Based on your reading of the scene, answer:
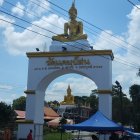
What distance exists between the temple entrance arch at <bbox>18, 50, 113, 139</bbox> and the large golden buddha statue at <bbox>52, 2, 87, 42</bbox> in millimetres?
1306

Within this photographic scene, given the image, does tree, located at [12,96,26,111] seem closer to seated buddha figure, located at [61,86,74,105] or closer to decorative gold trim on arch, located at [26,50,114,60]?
seated buddha figure, located at [61,86,74,105]

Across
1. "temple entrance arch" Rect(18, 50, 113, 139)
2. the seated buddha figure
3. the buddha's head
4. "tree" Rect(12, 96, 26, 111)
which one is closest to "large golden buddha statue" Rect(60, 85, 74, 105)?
the seated buddha figure

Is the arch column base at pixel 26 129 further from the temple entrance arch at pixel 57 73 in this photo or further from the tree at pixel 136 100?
the tree at pixel 136 100

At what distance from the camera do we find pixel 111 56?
27.4 m

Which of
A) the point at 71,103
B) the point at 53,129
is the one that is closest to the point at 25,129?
the point at 53,129

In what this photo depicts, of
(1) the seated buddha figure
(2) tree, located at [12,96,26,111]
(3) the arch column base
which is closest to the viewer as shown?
(3) the arch column base

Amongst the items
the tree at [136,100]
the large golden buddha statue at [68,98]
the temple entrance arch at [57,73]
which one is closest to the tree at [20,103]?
the large golden buddha statue at [68,98]

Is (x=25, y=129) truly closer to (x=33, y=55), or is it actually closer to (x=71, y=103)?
(x=33, y=55)

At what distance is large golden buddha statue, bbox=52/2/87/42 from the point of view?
93.8 feet

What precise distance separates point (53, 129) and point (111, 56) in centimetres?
2537

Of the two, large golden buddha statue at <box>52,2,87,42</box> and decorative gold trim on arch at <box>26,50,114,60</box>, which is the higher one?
large golden buddha statue at <box>52,2,87,42</box>

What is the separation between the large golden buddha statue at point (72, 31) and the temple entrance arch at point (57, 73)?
1.31 metres

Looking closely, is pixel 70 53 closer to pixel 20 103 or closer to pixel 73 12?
pixel 73 12

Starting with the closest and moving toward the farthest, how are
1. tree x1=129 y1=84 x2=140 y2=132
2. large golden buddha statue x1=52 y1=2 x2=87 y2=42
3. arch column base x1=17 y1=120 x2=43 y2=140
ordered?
arch column base x1=17 y1=120 x2=43 y2=140, large golden buddha statue x1=52 y1=2 x2=87 y2=42, tree x1=129 y1=84 x2=140 y2=132
